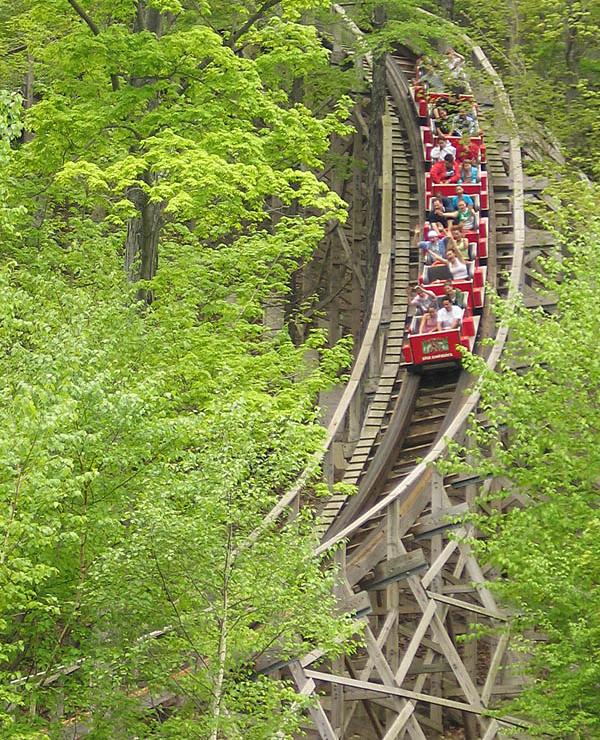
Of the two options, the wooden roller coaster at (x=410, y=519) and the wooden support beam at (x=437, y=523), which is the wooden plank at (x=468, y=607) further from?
the wooden support beam at (x=437, y=523)

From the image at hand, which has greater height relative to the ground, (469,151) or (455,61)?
(455,61)

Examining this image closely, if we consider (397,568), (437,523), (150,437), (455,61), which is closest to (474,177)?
(455,61)

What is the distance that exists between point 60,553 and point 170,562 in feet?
4.22

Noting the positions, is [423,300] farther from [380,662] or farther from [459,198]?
[380,662]

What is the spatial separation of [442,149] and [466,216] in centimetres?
240

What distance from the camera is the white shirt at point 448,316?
2428 cm

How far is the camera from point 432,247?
26.3m

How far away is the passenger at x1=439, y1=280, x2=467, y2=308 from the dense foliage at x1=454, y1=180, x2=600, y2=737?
5282 millimetres

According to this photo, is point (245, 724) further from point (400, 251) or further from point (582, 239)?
point (400, 251)

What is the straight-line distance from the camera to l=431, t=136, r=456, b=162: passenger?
93.6 ft

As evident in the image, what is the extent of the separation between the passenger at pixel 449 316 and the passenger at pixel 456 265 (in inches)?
40.6

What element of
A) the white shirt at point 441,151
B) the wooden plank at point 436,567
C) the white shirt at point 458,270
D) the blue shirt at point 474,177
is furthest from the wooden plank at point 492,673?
the white shirt at point 441,151

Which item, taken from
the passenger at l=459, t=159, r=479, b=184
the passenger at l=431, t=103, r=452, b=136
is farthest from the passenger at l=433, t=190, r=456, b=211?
the passenger at l=431, t=103, r=452, b=136

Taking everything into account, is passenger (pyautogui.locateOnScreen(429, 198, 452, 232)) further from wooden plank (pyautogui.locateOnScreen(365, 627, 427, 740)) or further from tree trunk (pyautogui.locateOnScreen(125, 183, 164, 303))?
wooden plank (pyautogui.locateOnScreen(365, 627, 427, 740))
